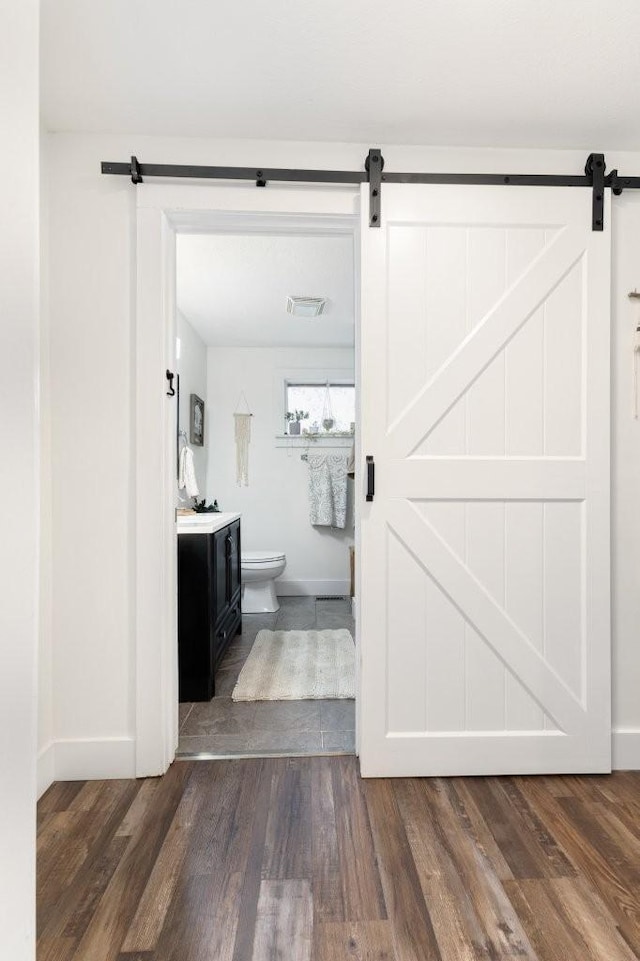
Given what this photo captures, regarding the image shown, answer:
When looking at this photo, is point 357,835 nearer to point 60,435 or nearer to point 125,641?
point 125,641

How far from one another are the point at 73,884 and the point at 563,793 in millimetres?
1584

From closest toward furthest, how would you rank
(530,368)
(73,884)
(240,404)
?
(73,884)
(530,368)
(240,404)

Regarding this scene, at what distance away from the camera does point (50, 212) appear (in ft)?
6.06

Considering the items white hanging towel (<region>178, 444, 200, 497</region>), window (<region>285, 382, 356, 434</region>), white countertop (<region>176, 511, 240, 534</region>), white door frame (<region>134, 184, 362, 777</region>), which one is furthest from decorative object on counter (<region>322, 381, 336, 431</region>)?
white door frame (<region>134, 184, 362, 777</region>)

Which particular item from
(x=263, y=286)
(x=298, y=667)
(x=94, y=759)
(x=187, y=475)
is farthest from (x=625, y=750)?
(x=263, y=286)

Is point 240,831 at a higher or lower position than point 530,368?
lower

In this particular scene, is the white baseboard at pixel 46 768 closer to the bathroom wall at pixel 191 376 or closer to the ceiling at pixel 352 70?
the bathroom wall at pixel 191 376

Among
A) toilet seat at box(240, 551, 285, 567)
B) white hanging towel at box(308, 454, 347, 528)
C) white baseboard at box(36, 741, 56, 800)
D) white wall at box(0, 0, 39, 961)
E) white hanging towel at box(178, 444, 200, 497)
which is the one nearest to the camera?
white wall at box(0, 0, 39, 961)

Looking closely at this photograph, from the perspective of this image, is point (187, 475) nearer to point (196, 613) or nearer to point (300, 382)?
point (196, 613)

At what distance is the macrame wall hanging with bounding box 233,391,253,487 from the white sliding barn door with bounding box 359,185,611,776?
9.90 feet

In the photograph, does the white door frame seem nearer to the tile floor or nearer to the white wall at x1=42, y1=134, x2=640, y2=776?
the white wall at x1=42, y1=134, x2=640, y2=776

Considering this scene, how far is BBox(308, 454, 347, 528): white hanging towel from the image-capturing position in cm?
470

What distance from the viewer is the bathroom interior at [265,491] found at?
2396 mm

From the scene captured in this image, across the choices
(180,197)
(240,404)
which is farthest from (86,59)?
(240,404)
